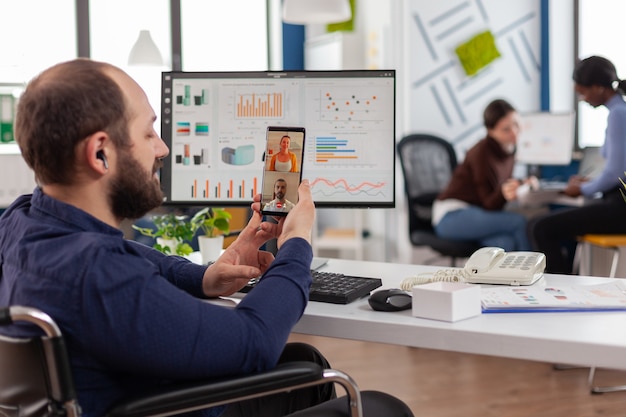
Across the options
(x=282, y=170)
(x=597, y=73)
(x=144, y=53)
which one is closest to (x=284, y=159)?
(x=282, y=170)

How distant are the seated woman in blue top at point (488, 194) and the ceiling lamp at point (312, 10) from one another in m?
1.20

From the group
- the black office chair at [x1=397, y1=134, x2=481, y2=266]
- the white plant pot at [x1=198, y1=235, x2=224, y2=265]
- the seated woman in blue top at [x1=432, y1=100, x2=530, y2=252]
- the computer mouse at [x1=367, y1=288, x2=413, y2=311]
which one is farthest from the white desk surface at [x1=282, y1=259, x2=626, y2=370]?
the black office chair at [x1=397, y1=134, x2=481, y2=266]

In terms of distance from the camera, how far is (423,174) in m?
5.20

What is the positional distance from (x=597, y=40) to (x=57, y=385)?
5.66m

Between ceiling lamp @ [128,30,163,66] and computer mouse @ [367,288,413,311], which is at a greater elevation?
ceiling lamp @ [128,30,163,66]

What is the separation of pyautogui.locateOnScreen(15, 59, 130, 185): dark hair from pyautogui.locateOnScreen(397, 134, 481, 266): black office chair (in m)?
3.67

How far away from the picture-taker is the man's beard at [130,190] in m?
1.35

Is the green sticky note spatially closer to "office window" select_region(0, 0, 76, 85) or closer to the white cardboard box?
"office window" select_region(0, 0, 76, 85)

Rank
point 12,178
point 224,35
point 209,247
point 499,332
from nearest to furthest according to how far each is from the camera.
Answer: point 499,332 < point 209,247 < point 12,178 < point 224,35

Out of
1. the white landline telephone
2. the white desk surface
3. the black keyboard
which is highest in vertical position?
the white landline telephone

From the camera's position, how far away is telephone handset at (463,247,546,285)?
182 centimetres

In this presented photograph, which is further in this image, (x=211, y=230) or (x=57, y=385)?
(x=211, y=230)

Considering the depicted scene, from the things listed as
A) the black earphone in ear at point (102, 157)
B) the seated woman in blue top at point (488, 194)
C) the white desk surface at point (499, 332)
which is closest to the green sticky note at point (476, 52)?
the seated woman in blue top at point (488, 194)

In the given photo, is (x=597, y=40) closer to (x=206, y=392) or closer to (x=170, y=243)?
(x=170, y=243)
